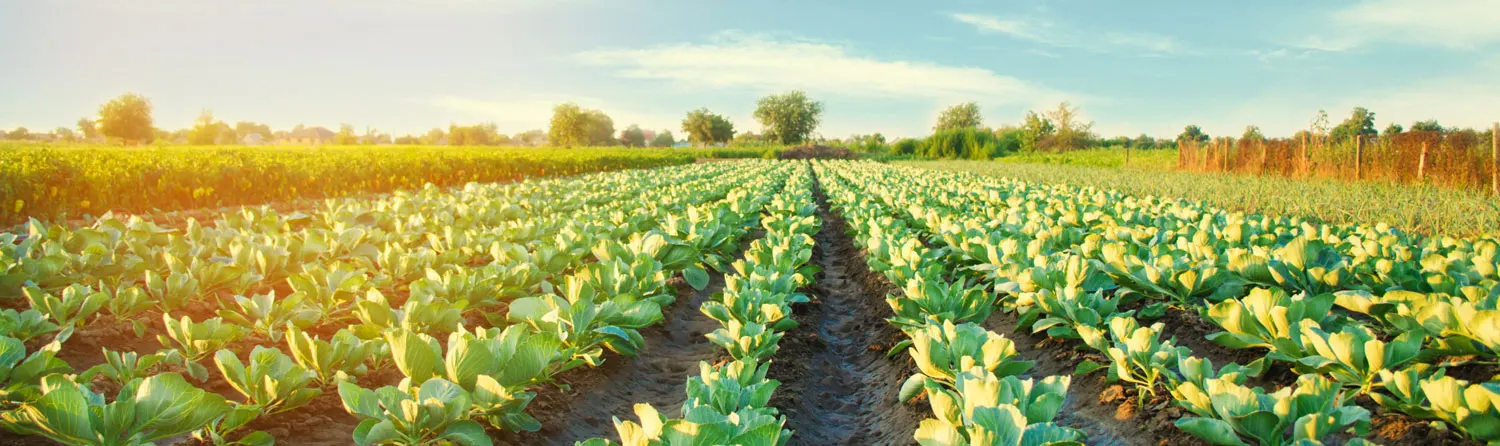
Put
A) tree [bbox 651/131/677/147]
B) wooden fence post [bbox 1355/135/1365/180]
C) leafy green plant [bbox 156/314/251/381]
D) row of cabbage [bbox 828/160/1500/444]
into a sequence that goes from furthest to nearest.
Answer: tree [bbox 651/131/677/147]
wooden fence post [bbox 1355/135/1365/180]
leafy green plant [bbox 156/314/251/381]
row of cabbage [bbox 828/160/1500/444]

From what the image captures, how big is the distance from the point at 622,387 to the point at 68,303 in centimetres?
234

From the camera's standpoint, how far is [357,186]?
14.6 m

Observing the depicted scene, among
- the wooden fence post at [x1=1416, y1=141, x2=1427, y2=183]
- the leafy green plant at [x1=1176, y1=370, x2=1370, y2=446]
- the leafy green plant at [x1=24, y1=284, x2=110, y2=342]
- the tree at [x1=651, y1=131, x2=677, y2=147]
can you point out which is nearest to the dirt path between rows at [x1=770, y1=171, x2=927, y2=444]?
the leafy green plant at [x1=1176, y1=370, x2=1370, y2=446]

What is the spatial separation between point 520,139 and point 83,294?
87208 mm

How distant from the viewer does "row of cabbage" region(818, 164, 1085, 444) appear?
68.3 inches

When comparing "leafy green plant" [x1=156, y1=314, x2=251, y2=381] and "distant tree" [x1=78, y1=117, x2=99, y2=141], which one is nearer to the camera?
"leafy green plant" [x1=156, y1=314, x2=251, y2=381]

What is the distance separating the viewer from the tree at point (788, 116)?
2921 inches

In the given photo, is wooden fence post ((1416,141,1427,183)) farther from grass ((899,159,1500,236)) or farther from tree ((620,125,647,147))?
tree ((620,125,647,147))

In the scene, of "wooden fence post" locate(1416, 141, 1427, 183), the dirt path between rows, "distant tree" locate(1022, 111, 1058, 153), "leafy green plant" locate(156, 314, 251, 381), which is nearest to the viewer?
"leafy green plant" locate(156, 314, 251, 381)

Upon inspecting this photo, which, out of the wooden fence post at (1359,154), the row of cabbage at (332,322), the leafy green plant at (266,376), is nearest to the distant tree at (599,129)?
the wooden fence post at (1359,154)

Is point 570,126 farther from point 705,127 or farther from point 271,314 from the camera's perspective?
point 271,314

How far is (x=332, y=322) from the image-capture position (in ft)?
11.8

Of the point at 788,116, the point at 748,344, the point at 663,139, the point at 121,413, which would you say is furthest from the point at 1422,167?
the point at 663,139

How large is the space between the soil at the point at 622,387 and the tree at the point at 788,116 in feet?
228
